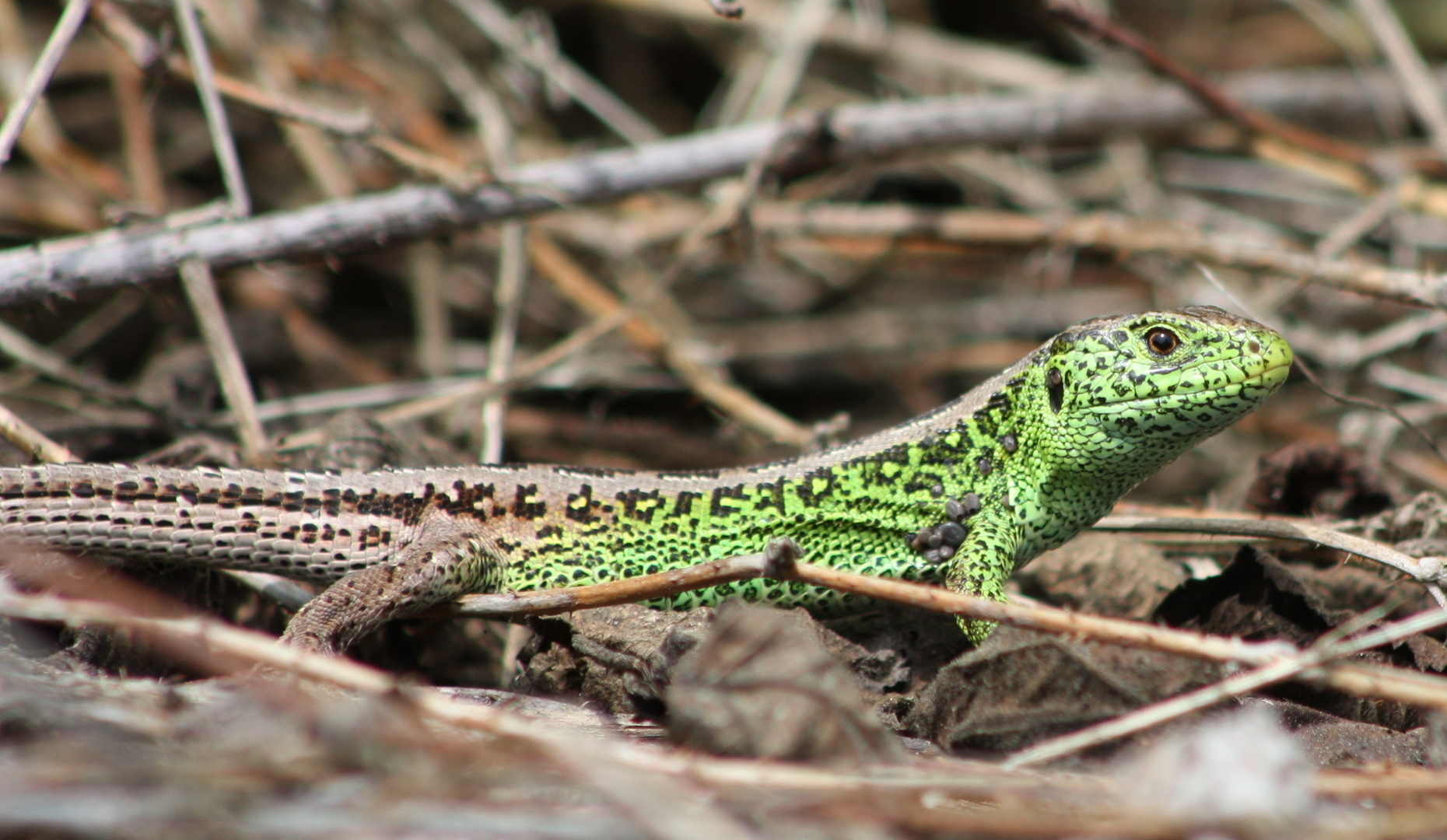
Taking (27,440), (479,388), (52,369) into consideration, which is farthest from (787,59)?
(27,440)

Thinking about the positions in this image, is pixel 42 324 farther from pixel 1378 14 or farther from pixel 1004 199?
pixel 1378 14

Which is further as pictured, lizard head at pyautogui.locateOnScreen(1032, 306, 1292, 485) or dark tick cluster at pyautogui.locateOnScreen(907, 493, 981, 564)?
dark tick cluster at pyautogui.locateOnScreen(907, 493, 981, 564)

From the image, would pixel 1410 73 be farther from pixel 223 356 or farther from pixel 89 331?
pixel 89 331

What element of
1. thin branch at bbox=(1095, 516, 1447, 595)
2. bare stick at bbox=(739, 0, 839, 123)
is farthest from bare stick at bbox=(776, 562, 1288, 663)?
bare stick at bbox=(739, 0, 839, 123)

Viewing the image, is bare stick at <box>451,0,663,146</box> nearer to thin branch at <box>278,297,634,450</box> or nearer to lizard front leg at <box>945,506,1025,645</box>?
thin branch at <box>278,297,634,450</box>

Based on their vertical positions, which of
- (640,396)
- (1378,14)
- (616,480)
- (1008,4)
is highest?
(1008,4)

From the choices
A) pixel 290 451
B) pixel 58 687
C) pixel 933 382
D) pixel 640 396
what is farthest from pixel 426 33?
pixel 58 687

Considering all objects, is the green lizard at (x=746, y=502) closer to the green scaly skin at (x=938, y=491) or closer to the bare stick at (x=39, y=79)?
the green scaly skin at (x=938, y=491)
